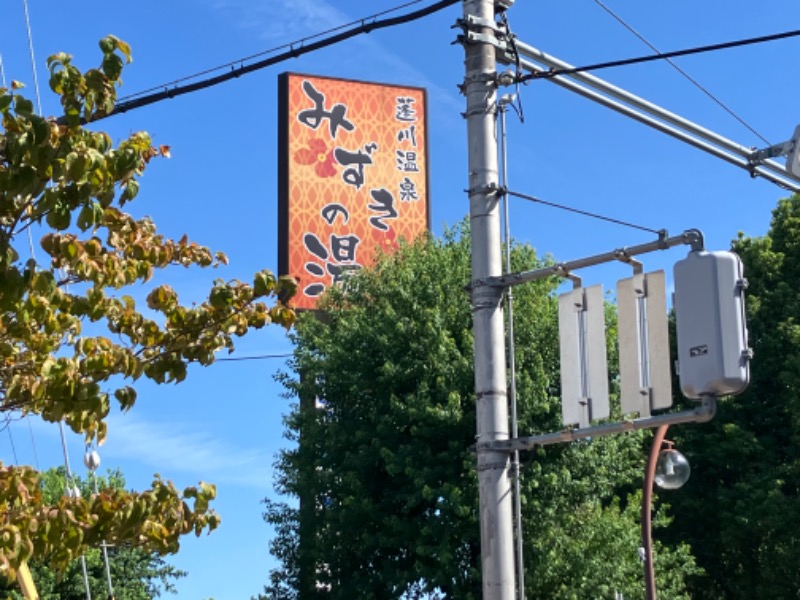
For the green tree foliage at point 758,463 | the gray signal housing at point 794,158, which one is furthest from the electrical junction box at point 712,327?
the green tree foliage at point 758,463

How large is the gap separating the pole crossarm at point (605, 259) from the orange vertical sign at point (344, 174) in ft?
97.9

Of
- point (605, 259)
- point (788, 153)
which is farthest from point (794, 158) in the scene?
point (605, 259)

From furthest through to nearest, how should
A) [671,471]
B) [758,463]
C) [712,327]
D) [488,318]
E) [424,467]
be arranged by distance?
1. [758,463]
2. [424,467]
3. [671,471]
4. [488,318]
5. [712,327]

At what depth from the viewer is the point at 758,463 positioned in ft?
130

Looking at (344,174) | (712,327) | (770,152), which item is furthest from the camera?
(344,174)

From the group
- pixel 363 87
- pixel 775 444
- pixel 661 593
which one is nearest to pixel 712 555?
pixel 775 444

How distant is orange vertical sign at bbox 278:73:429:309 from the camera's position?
41938mm

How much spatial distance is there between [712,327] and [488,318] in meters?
2.06

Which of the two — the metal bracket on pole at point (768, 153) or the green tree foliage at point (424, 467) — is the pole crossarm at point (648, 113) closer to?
the metal bracket on pole at point (768, 153)

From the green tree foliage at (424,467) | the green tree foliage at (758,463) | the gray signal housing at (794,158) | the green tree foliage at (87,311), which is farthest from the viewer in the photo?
the green tree foliage at (758,463)

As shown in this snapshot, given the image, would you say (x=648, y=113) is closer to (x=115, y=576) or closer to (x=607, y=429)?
(x=607, y=429)

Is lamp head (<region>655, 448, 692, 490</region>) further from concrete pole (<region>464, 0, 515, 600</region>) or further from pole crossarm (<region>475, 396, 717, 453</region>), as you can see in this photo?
concrete pole (<region>464, 0, 515, 600</region>)

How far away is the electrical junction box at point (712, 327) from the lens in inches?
365

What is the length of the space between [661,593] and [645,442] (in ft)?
Result: 27.4
